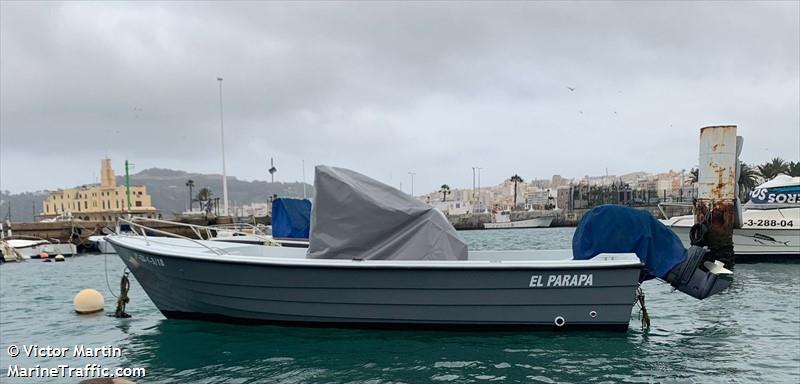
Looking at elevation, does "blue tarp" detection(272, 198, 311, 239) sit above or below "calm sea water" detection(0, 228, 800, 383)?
above

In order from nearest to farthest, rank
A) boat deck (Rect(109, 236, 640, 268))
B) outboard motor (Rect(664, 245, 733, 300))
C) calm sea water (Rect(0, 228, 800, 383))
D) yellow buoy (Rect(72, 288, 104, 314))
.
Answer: calm sea water (Rect(0, 228, 800, 383)), boat deck (Rect(109, 236, 640, 268)), outboard motor (Rect(664, 245, 733, 300)), yellow buoy (Rect(72, 288, 104, 314))

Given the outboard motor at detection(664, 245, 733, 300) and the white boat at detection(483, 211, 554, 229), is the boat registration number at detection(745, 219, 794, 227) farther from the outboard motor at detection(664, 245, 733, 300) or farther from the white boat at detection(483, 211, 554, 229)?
the white boat at detection(483, 211, 554, 229)

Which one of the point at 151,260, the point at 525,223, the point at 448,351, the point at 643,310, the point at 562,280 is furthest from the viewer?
the point at 525,223

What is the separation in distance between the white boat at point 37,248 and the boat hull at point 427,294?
31369mm

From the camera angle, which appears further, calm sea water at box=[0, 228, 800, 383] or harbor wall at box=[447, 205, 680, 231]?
harbor wall at box=[447, 205, 680, 231]

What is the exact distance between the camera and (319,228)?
7.82 meters

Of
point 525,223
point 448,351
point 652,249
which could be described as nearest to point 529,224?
point 525,223

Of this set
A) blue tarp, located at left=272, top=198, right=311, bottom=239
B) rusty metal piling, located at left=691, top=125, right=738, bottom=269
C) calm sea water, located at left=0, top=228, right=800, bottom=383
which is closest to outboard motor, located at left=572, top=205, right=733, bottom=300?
calm sea water, located at left=0, top=228, right=800, bottom=383

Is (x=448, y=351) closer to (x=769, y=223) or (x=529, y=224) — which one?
(x=769, y=223)

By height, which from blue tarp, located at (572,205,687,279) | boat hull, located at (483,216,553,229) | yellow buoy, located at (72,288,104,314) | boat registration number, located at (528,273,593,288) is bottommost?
boat hull, located at (483,216,553,229)

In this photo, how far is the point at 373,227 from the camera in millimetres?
7652

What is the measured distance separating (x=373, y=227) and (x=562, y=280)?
275 centimetres

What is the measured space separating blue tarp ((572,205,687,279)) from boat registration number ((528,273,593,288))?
1.95 feet

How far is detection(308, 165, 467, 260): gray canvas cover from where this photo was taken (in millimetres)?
7590
